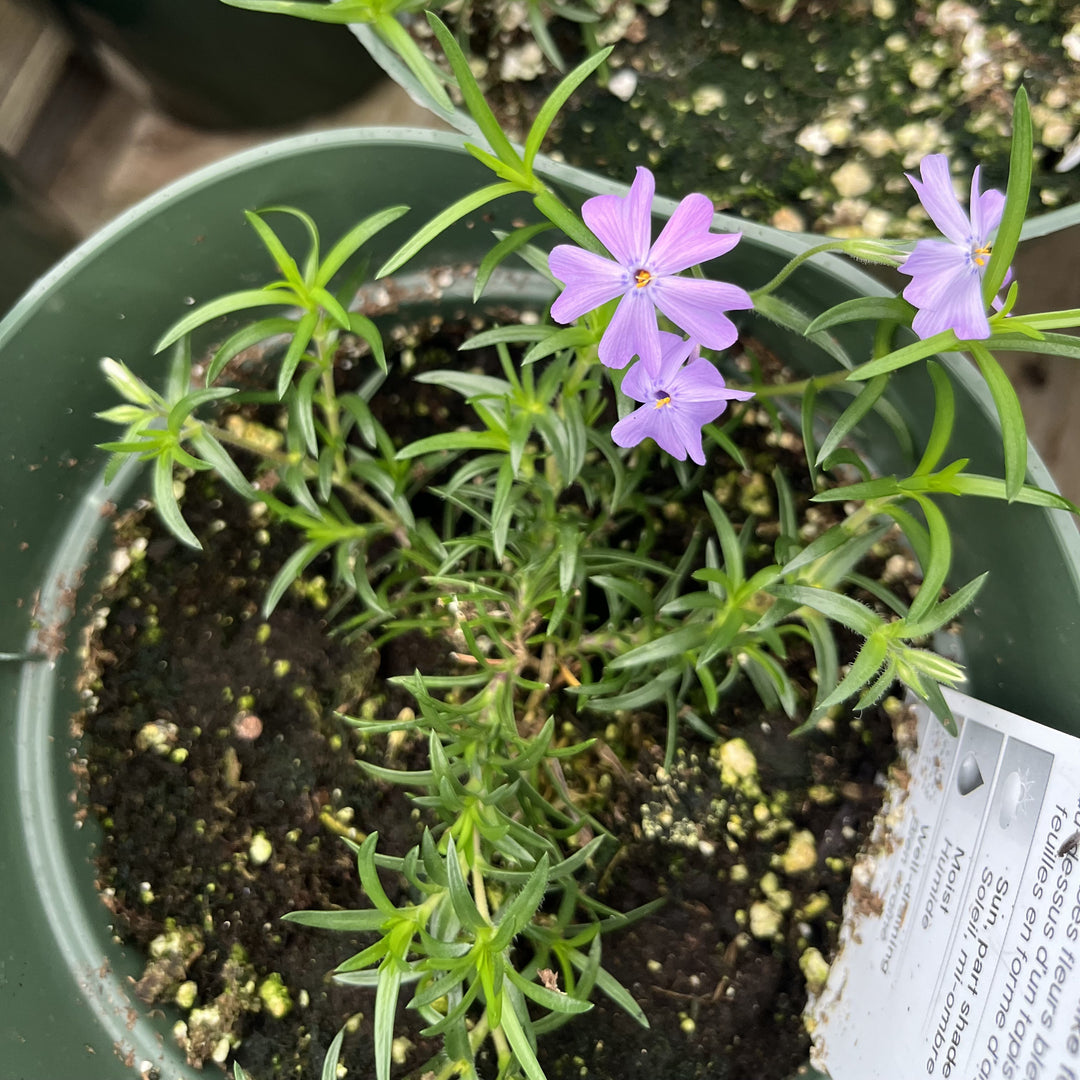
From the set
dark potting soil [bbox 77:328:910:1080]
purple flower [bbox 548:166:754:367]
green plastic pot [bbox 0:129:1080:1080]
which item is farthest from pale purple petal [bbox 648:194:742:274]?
A: dark potting soil [bbox 77:328:910:1080]

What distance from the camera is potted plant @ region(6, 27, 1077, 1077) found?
0.96 meters

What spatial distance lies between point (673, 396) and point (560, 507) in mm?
559

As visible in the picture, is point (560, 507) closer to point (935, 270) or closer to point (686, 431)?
point (686, 431)

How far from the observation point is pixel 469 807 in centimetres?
111

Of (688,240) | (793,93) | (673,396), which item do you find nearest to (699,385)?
(673,396)

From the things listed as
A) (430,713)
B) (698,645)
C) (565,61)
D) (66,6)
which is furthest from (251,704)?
(66,6)

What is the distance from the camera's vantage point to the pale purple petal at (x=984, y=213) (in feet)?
2.57

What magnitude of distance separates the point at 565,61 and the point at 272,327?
0.80 m

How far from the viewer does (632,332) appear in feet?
2.66

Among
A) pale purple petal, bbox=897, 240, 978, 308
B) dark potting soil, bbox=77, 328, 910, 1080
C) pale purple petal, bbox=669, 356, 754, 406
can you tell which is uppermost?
pale purple petal, bbox=897, 240, 978, 308

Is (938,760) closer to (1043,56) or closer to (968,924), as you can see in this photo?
(968,924)

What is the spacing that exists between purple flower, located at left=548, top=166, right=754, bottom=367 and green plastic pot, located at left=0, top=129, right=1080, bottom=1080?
1.05ft

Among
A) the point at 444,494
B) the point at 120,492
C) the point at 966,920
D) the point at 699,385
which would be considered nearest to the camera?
the point at 699,385

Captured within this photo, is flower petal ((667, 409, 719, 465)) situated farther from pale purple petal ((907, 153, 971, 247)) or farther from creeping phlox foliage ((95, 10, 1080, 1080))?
pale purple petal ((907, 153, 971, 247))
